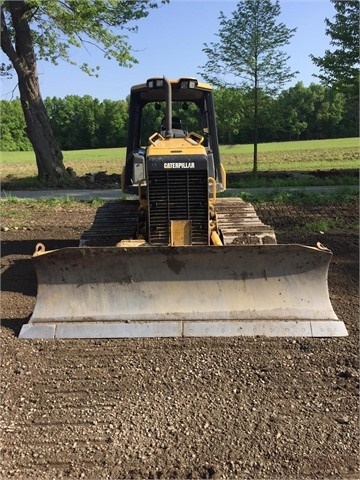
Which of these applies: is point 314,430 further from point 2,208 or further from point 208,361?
point 2,208

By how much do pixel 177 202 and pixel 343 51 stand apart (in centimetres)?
1578

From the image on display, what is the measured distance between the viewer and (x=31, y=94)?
18.7m

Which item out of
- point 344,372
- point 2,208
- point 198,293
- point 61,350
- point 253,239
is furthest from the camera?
A: point 2,208

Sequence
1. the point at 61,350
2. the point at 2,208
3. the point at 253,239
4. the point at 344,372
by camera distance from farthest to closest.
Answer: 1. the point at 2,208
2. the point at 253,239
3. the point at 61,350
4. the point at 344,372

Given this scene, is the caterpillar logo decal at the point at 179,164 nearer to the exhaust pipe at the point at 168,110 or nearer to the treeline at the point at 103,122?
the exhaust pipe at the point at 168,110

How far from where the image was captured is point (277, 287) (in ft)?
17.0

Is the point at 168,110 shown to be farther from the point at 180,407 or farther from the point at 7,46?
the point at 7,46

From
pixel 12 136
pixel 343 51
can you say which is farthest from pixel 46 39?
pixel 12 136

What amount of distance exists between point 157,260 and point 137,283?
0.96 feet

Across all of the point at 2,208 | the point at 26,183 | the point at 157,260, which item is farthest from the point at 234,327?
the point at 26,183

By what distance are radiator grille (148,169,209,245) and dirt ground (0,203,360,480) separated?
1.26 m

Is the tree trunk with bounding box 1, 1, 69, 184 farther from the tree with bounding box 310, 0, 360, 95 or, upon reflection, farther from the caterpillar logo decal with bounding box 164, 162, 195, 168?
the caterpillar logo decal with bounding box 164, 162, 195, 168

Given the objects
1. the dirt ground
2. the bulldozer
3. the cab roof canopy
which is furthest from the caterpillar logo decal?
the dirt ground

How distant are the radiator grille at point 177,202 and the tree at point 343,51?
1546 cm
